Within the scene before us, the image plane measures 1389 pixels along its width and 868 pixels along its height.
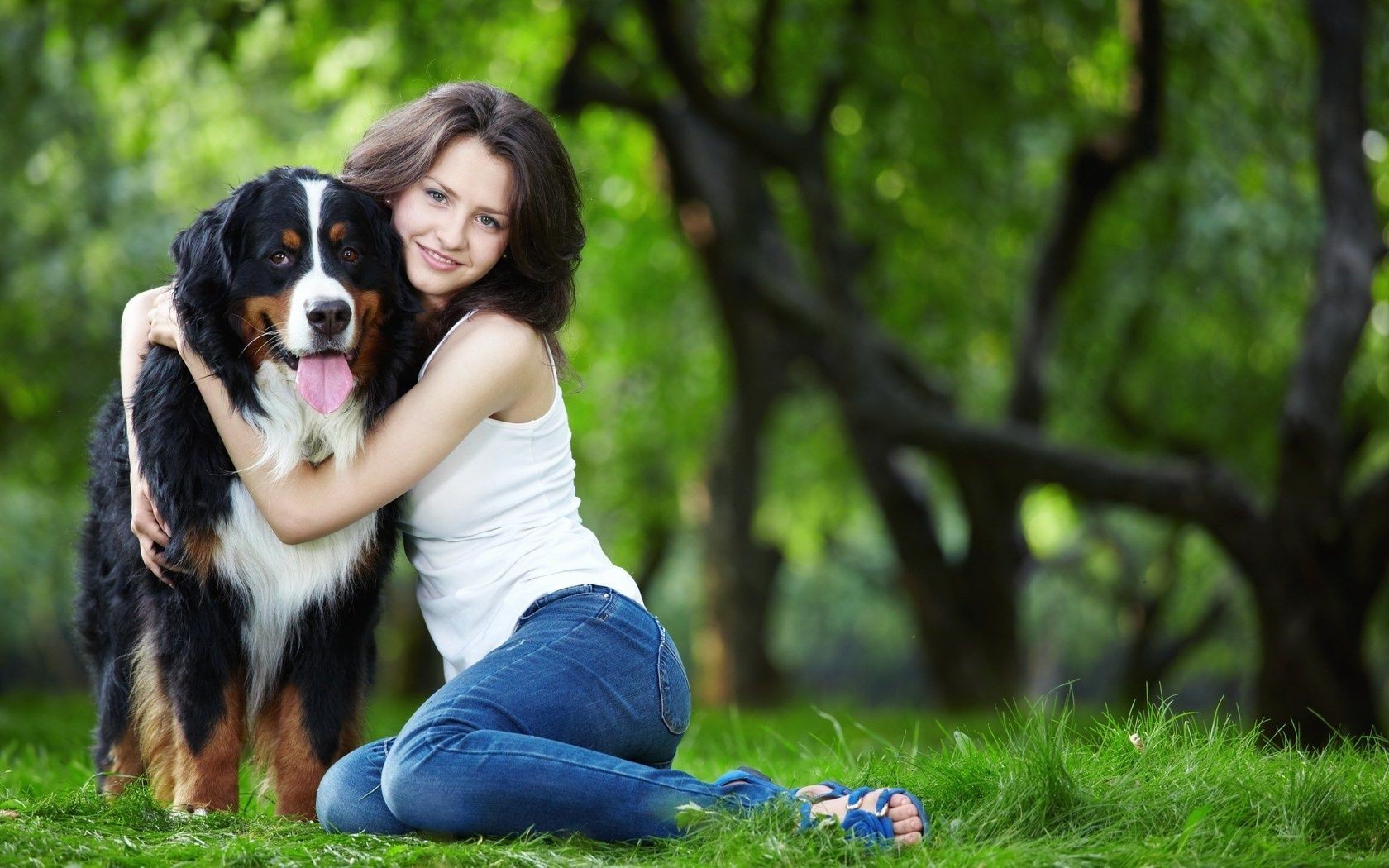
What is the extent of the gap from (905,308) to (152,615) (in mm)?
7462

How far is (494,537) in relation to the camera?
273 cm

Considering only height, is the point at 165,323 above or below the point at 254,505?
above

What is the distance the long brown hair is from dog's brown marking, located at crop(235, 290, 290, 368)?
32 centimetres

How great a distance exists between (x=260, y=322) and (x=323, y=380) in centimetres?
17

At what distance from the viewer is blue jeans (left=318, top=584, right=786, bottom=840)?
7.68 ft

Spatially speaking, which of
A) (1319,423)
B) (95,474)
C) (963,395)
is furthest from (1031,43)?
(95,474)

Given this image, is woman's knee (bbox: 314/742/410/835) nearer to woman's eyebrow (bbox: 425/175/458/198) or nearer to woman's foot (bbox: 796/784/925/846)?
woman's foot (bbox: 796/784/925/846)

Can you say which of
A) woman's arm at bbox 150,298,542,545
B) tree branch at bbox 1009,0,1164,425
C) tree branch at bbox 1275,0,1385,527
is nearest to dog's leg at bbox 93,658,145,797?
woman's arm at bbox 150,298,542,545

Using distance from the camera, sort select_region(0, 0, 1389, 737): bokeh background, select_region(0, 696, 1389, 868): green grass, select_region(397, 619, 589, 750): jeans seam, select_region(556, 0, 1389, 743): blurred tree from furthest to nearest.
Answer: select_region(0, 0, 1389, 737): bokeh background → select_region(556, 0, 1389, 743): blurred tree → select_region(397, 619, 589, 750): jeans seam → select_region(0, 696, 1389, 868): green grass

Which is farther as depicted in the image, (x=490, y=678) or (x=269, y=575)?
(x=269, y=575)

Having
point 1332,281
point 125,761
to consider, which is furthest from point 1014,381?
point 125,761

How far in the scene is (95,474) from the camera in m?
3.11

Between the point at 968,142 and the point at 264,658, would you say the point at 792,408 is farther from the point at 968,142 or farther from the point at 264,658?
the point at 264,658

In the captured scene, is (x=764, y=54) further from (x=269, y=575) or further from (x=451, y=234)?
(x=269, y=575)
